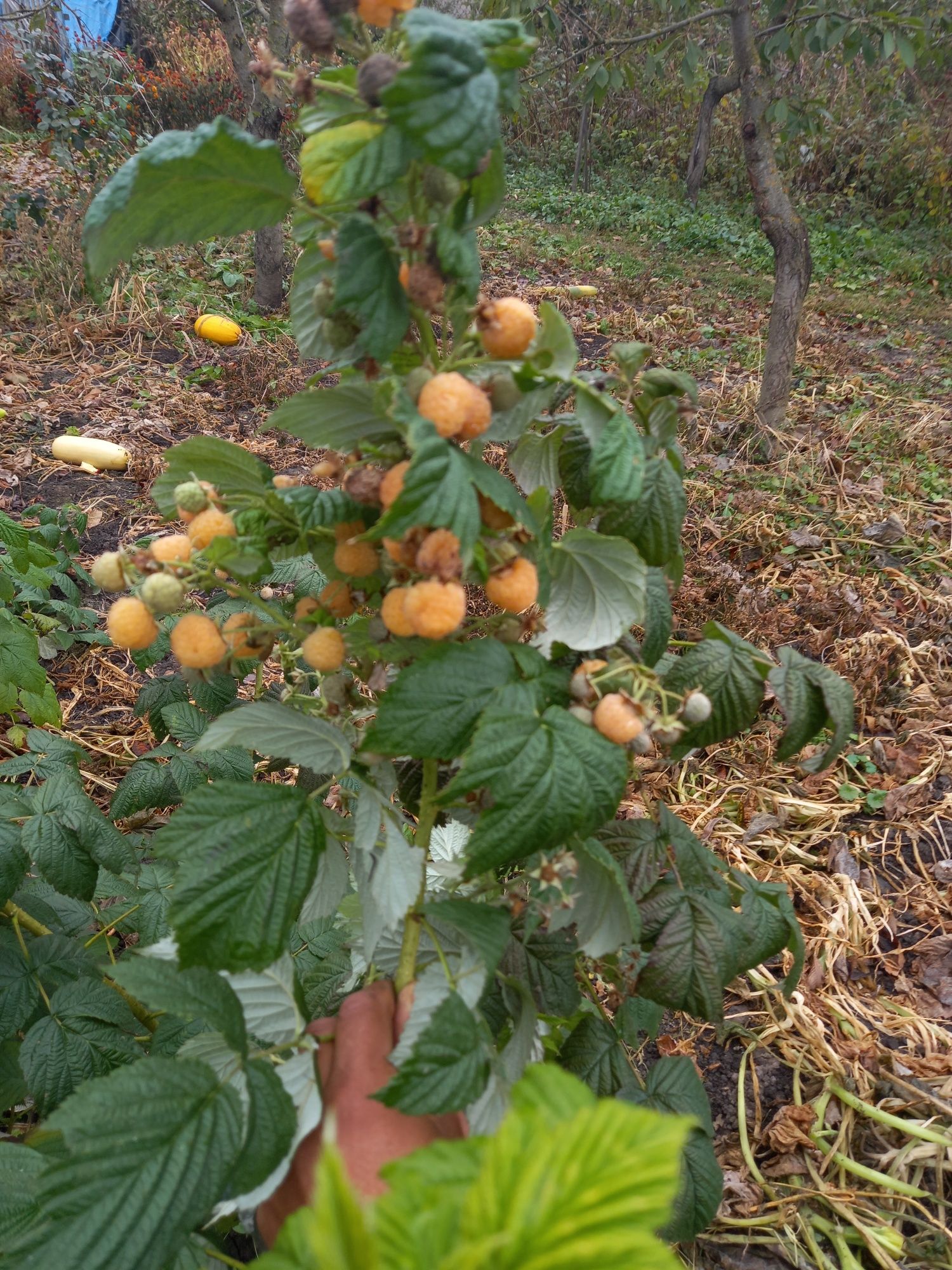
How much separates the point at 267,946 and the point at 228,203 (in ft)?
1.94

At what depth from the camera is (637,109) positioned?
9.12 meters

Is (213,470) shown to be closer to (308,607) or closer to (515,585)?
(308,607)

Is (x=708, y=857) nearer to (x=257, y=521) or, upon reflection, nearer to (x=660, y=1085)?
(x=660, y=1085)

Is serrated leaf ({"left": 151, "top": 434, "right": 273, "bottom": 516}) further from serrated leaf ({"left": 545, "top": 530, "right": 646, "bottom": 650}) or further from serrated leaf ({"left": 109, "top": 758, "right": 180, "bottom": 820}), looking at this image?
serrated leaf ({"left": 109, "top": 758, "right": 180, "bottom": 820})

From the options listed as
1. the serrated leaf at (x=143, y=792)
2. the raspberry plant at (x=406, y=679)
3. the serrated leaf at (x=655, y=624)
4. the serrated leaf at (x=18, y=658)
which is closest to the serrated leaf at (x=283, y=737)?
the raspberry plant at (x=406, y=679)

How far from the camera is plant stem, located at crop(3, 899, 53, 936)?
3.64 ft

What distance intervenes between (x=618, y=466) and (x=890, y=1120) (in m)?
1.34

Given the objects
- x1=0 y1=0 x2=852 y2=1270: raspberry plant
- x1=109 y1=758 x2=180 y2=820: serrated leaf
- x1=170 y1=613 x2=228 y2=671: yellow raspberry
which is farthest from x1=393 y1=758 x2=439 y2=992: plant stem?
x1=109 y1=758 x2=180 y2=820: serrated leaf

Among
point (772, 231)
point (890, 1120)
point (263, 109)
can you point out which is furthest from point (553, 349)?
point (263, 109)

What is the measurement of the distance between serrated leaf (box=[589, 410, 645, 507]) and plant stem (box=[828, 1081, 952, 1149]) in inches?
51.5

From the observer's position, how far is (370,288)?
60cm

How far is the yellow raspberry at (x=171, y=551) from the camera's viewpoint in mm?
697

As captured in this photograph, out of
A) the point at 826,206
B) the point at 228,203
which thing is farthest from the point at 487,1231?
the point at 826,206

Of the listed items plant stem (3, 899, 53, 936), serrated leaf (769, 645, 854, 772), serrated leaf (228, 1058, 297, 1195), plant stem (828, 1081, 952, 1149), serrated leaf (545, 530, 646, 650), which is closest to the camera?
serrated leaf (228, 1058, 297, 1195)
